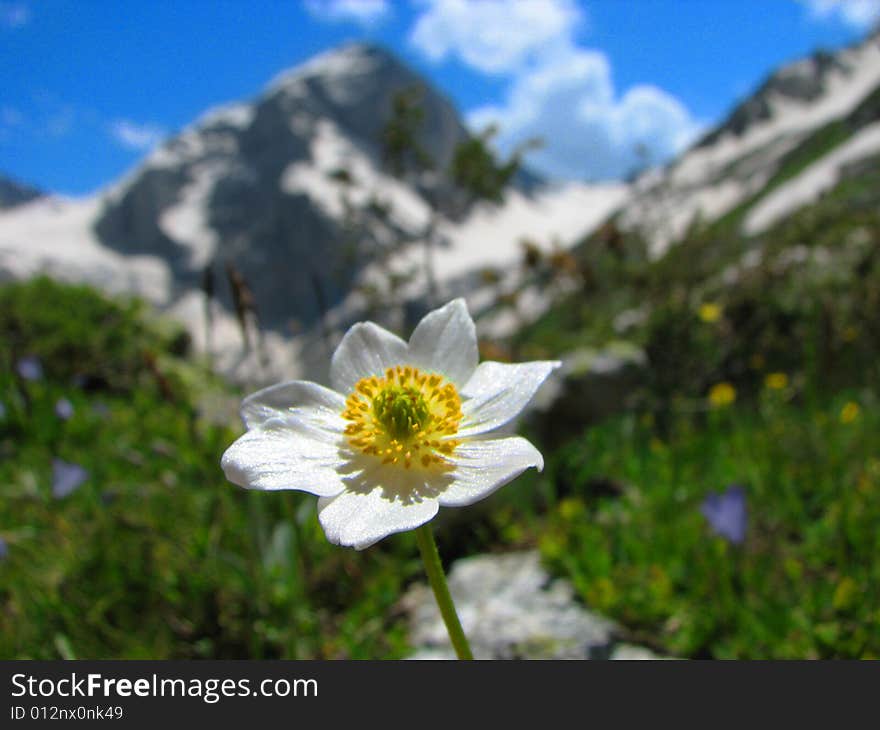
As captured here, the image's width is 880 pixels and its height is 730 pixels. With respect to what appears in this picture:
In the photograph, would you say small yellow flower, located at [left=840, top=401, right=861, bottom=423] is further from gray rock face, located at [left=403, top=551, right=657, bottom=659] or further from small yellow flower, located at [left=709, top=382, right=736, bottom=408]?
gray rock face, located at [left=403, top=551, right=657, bottom=659]

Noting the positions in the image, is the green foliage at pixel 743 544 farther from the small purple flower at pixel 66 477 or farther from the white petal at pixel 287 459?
the small purple flower at pixel 66 477

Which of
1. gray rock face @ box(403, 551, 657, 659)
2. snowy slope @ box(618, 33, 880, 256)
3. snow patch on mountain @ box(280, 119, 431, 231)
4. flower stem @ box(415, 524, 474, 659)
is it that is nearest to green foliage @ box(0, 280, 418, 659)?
gray rock face @ box(403, 551, 657, 659)

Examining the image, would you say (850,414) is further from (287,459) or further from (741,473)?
(287,459)

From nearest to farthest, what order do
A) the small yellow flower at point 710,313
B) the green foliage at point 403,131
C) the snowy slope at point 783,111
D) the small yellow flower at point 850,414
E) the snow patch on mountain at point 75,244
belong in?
the small yellow flower at point 850,414
the small yellow flower at point 710,313
the green foliage at point 403,131
the snowy slope at point 783,111
the snow patch on mountain at point 75,244

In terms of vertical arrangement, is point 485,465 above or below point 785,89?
below

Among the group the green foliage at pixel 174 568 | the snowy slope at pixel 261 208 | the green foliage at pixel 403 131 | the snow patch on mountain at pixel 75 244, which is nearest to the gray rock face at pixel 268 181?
the snowy slope at pixel 261 208

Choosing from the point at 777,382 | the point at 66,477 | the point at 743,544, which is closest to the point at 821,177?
the point at 777,382
